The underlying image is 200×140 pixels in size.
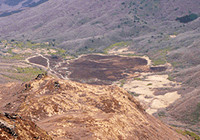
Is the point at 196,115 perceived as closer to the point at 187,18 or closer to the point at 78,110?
the point at 78,110

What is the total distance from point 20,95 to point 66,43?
8218 cm

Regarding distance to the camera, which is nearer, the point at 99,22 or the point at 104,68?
the point at 104,68

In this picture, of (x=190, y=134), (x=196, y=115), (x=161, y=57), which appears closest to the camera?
(x=190, y=134)

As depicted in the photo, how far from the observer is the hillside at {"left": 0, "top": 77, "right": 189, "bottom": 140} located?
15.9 m

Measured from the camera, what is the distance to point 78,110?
19531mm

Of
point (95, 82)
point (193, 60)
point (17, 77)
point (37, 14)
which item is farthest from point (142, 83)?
point (37, 14)

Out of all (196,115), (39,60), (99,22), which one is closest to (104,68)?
(39,60)

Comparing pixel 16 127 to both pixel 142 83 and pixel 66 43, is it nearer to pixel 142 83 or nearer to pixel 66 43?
pixel 142 83

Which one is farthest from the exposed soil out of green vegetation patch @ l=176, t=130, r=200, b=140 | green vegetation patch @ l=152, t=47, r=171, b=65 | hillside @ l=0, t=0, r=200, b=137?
green vegetation patch @ l=176, t=130, r=200, b=140

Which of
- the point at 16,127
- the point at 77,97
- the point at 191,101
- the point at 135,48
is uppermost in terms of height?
the point at 16,127

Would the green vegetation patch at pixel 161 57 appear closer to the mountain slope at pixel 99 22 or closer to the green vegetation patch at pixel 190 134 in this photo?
the mountain slope at pixel 99 22

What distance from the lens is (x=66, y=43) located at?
338 ft

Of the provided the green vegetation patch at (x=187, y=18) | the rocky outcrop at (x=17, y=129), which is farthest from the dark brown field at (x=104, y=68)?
the rocky outcrop at (x=17, y=129)

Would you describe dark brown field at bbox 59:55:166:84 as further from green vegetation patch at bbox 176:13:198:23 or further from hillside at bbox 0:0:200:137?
green vegetation patch at bbox 176:13:198:23
